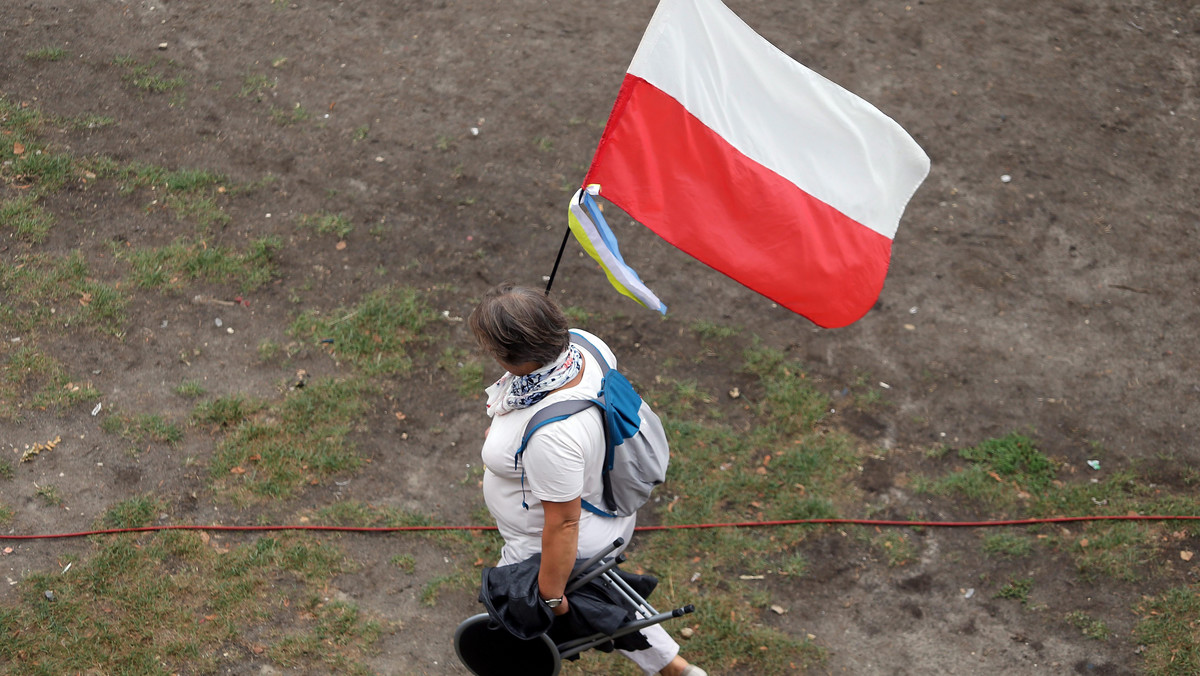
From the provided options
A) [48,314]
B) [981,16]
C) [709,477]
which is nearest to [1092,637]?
[709,477]

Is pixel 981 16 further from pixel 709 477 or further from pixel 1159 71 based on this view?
pixel 709 477

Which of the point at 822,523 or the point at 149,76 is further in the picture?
the point at 149,76

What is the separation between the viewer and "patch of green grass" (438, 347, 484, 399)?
563 centimetres

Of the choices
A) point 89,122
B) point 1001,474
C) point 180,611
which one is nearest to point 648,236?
point 1001,474

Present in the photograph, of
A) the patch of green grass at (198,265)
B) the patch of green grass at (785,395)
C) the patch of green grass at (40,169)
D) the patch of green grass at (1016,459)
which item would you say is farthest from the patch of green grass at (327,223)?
the patch of green grass at (1016,459)

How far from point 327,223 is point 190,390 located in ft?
5.49

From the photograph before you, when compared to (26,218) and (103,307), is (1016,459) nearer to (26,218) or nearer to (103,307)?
(103,307)

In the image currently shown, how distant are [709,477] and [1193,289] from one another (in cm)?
383

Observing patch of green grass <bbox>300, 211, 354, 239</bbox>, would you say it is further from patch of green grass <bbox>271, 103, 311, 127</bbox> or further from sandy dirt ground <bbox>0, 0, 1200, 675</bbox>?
patch of green grass <bbox>271, 103, 311, 127</bbox>

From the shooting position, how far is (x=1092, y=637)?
437 cm

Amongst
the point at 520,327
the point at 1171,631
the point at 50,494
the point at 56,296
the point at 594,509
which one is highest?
the point at 520,327

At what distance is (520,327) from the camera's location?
288cm

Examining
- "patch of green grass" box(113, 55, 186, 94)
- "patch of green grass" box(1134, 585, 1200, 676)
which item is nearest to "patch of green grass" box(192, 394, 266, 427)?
"patch of green grass" box(113, 55, 186, 94)

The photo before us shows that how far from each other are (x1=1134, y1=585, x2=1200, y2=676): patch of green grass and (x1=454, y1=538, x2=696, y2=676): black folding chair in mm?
2249
